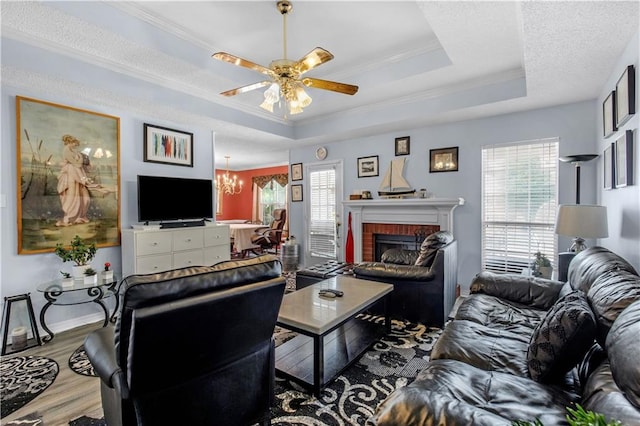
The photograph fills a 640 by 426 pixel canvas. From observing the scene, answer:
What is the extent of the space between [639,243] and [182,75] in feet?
13.8

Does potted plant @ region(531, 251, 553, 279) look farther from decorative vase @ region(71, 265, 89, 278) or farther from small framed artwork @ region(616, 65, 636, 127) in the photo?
decorative vase @ region(71, 265, 89, 278)

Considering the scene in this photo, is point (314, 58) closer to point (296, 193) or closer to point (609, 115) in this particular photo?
point (609, 115)

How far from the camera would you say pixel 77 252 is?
3.09 metres

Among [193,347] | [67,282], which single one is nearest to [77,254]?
[67,282]

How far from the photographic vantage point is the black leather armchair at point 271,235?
7492 mm

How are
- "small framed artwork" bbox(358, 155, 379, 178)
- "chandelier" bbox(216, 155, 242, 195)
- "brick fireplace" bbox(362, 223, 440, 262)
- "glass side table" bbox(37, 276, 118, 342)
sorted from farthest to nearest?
"chandelier" bbox(216, 155, 242, 195) < "small framed artwork" bbox(358, 155, 379, 178) < "brick fireplace" bbox(362, 223, 440, 262) < "glass side table" bbox(37, 276, 118, 342)

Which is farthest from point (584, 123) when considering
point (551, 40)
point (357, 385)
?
point (357, 385)

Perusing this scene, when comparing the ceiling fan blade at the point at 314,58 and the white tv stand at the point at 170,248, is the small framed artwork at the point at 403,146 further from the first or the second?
the white tv stand at the point at 170,248

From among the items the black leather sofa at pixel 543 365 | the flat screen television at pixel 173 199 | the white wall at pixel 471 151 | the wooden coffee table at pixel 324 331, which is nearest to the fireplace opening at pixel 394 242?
the white wall at pixel 471 151

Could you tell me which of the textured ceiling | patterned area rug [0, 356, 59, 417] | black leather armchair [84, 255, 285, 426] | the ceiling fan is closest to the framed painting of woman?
the textured ceiling

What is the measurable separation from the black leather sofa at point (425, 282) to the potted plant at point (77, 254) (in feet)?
9.52

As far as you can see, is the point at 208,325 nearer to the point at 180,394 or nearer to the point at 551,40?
the point at 180,394

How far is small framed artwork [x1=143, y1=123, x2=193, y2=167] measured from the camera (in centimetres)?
394

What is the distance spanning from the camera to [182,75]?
11.0 feet
